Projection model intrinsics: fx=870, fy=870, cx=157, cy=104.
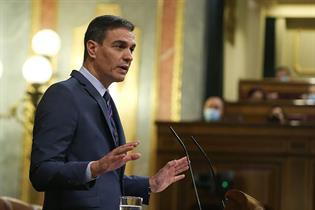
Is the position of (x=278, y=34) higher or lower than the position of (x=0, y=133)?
higher

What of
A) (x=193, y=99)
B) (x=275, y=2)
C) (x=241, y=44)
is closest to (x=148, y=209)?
(x=193, y=99)

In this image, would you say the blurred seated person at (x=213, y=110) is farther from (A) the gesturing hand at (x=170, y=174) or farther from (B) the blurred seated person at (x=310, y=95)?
(A) the gesturing hand at (x=170, y=174)

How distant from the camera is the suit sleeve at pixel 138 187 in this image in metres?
3.13

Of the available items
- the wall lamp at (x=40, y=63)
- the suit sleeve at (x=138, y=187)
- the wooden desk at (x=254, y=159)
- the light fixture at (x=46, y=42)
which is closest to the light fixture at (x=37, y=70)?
the wall lamp at (x=40, y=63)

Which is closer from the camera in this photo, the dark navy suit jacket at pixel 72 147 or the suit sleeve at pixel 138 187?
the dark navy suit jacket at pixel 72 147

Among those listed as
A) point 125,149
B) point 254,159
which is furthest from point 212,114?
point 125,149

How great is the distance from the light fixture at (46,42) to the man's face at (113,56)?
6.16m

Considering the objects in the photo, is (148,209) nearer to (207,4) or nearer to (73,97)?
(207,4)

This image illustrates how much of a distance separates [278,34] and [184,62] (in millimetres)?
9147

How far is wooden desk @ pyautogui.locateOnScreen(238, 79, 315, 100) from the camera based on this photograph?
13.1m

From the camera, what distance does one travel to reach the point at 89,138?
290 centimetres

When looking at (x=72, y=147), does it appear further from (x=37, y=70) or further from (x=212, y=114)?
(x=212, y=114)

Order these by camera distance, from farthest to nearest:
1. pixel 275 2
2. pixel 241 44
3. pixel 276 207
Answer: pixel 275 2 < pixel 241 44 < pixel 276 207

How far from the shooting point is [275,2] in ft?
61.1
